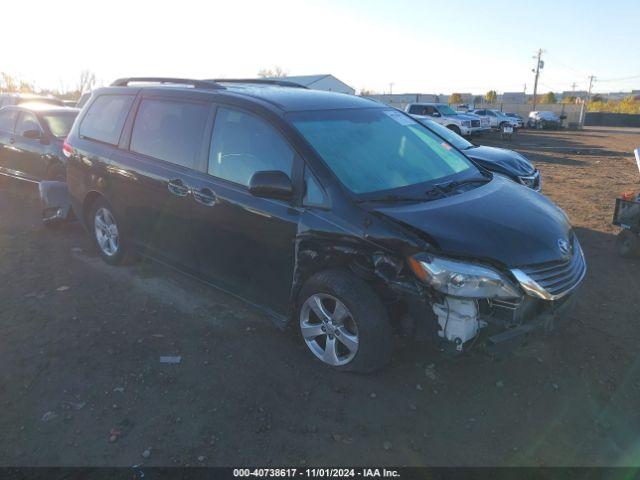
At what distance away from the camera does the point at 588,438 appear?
9.43 ft

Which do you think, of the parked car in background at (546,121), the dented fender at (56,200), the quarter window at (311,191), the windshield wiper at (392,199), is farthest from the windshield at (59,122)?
the parked car in background at (546,121)

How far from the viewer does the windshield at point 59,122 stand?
8.06 meters

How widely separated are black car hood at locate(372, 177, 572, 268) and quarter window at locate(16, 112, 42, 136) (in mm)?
7319

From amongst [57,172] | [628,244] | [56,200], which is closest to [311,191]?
[628,244]

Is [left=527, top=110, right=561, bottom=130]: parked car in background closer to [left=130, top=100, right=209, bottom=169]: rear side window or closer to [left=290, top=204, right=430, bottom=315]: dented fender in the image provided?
[left=130, top=100, right=209, bottom=169]: rear side window

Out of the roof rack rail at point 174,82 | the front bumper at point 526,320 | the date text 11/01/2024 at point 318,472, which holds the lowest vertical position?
the date text 11/01/2024 at point 318,472

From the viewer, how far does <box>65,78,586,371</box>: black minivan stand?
2930mm

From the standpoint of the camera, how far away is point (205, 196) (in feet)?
12.8

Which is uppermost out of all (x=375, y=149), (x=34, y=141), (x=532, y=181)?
(x=375, y=149)

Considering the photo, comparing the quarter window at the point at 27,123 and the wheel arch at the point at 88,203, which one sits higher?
the quarter window at the point at 27,123

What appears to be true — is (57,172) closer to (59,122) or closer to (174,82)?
(59,122)

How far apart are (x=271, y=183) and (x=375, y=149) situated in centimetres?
95

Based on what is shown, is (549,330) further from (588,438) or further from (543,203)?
(543,203)

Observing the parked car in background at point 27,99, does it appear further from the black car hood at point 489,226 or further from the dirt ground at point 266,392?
the black car hood at point 489,226
